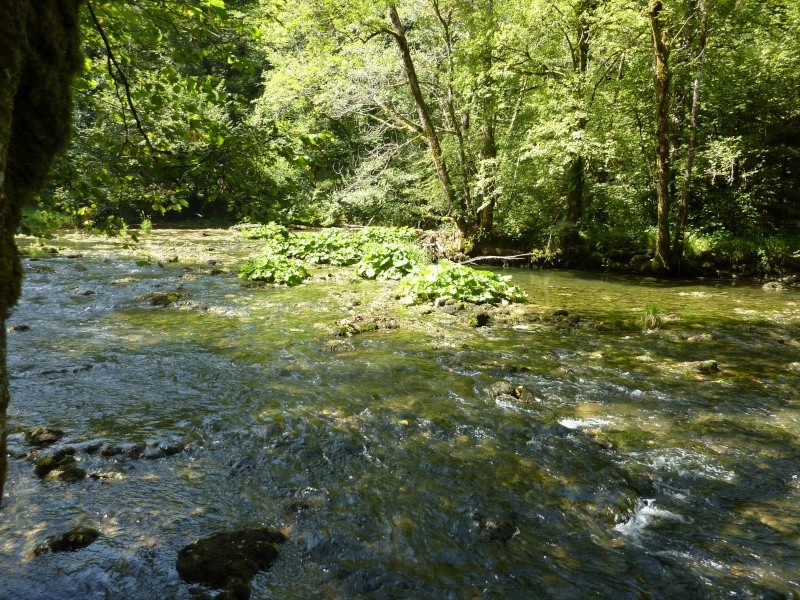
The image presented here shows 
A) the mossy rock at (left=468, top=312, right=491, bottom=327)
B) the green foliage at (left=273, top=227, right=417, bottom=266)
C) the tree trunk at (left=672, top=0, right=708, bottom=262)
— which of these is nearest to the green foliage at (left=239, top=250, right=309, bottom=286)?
the green foliage at (left=273, top=227, right=417, bottom=266)

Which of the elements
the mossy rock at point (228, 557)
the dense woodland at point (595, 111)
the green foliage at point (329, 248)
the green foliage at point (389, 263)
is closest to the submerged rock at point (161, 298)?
the dense woodland at point (595, 111)

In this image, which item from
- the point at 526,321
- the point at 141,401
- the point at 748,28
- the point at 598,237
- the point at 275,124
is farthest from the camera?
the point at 598,237

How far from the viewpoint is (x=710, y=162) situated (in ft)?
53.9

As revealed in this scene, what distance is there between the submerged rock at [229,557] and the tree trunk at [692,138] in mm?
16292

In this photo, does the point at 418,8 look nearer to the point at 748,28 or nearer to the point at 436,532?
the point at 748,28

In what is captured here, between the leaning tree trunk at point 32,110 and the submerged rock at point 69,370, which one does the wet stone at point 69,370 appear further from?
the leaning tree trunk at point 32,110

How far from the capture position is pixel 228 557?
3.47 metres

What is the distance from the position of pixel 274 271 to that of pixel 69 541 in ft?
38.9

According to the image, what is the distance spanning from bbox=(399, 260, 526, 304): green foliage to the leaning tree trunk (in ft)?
32.8

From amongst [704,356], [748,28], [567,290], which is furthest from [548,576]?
[748,28]

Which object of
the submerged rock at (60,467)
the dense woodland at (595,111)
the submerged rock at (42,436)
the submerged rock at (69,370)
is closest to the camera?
the submerged rock at (60,467)

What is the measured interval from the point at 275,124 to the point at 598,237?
1761 centimetres

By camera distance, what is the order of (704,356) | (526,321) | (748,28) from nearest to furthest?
(704,356) < (526,321) < (748,28)

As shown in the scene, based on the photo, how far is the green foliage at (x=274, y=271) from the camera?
14828 mm
